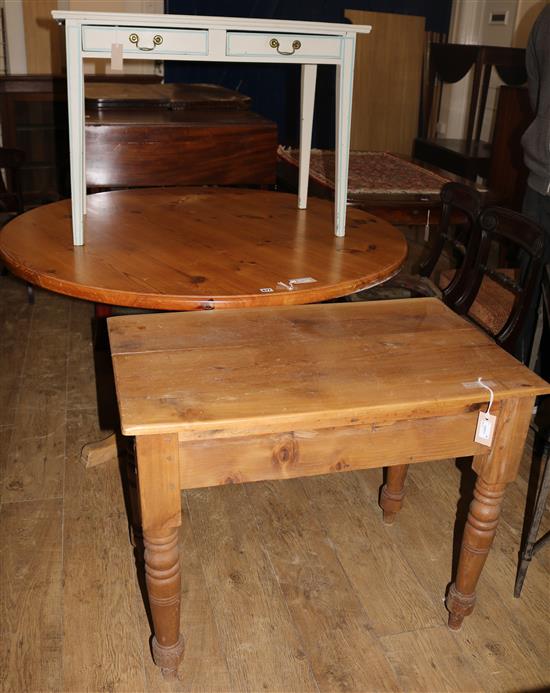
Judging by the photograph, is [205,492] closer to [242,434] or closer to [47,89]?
[242,434]

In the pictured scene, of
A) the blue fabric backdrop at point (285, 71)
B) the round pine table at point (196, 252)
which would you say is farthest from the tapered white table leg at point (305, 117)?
the blue fabric backdrop at point (285, 71)

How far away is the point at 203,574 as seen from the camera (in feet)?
6.03

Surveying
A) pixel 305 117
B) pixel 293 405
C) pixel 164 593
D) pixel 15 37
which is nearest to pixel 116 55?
pixel 305 117

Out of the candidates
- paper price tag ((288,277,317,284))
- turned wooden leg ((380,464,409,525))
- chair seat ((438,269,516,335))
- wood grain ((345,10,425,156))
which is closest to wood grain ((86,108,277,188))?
chair seat ((438,269,516,335))

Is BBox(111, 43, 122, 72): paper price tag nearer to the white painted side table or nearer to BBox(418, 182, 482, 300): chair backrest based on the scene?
the white painted side table

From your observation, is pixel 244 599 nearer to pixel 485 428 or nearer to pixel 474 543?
pixel 474 543

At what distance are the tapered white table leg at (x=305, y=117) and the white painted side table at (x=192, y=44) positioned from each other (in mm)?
295

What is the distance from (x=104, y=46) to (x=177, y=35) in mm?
167

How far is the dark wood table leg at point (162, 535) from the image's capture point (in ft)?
4.02

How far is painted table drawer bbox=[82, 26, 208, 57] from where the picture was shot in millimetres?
1604

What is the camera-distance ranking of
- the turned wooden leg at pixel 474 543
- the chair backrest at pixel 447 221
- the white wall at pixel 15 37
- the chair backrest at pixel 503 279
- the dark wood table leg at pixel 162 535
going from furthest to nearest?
the white wall at pixel 15 37 → the chair backrest at pixel 447 221 → the chair backrest at pixel 503 279 → the turned wooden leg at pixel 474 543 → the dark wood table leg at pixel 162 535

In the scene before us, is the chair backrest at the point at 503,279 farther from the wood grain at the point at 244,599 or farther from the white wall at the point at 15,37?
the white wall at the point at 15,37

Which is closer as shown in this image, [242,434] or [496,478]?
[242,434]

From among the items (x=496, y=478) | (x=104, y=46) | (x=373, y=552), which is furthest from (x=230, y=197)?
(x=496, y=478)
